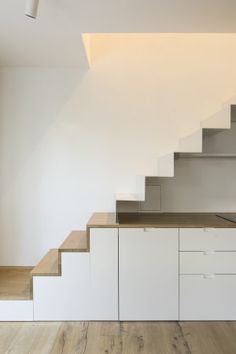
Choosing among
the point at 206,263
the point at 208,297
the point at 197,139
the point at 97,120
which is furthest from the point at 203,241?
the point at 97,120

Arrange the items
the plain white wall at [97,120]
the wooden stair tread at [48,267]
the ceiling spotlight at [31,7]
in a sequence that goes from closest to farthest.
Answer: the ceiling spotlight at [31,7] < the wooden stair tread at [48,267] < the plain white wall at [97,120]

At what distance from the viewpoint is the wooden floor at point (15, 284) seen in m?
2.52

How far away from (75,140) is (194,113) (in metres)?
1.22

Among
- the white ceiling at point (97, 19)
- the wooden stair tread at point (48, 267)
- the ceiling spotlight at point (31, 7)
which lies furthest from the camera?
the wooden stair tread at point (48, 267)

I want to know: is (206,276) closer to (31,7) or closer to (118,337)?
(118,337)

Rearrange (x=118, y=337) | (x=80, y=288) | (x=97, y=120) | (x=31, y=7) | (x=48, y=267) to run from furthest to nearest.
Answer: (x=97, y=120)
(x=48, y=267)
(x=80, y=288)
(x=118, y=337)
(x=31, y=7)

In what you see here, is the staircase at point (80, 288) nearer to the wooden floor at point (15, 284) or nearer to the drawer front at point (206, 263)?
the wooden floor at point (15, 284)

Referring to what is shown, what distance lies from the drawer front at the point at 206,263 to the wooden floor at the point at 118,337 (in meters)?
0.38

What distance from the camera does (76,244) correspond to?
2.63 metres

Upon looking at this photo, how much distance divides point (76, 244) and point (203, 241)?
98 cm

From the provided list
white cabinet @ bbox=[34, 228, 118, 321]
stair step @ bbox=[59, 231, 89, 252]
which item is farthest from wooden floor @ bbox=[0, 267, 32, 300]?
stair step @ bbox=[59, 231, 89, 252]

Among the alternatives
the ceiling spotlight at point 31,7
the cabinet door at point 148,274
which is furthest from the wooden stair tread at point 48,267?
the ceiling spotlight at point 31,7

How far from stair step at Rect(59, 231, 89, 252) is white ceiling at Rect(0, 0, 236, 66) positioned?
5.20 ft

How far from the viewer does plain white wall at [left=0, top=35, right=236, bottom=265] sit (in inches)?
130
